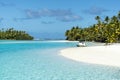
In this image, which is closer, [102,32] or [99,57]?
[99,57]

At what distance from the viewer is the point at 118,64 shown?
2238cm

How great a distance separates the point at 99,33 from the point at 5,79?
3206 inches

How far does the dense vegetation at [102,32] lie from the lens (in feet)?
225

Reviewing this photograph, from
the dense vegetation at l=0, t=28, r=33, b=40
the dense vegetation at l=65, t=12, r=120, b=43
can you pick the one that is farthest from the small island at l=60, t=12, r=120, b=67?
the dense vegetation at l=0, t=28, r=33, b=40

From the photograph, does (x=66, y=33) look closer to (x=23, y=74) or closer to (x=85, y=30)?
(x=85, y=30)

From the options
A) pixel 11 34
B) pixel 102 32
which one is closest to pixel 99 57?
pixel 102 32

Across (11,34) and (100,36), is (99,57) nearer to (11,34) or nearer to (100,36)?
(100,36)

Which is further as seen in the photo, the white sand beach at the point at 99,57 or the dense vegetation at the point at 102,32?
the dense vegetation at the point at 102,32

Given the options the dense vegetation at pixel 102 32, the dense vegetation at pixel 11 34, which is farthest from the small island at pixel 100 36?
the dense vegetation at pixel 11 34

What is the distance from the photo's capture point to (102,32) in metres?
91.9

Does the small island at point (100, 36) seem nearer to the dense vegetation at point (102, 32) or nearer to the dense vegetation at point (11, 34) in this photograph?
the dense vegetation at point (102, 32)

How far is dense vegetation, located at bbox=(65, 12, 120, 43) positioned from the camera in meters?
68.5

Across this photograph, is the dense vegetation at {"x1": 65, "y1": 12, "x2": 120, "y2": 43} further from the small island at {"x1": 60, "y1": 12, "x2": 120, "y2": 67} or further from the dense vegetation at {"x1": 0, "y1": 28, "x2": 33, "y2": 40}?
the dense vegetation at {"x1": 0, "y1": 28, "x2": 33, "y2": 40}

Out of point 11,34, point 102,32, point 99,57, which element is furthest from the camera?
point 11,34
